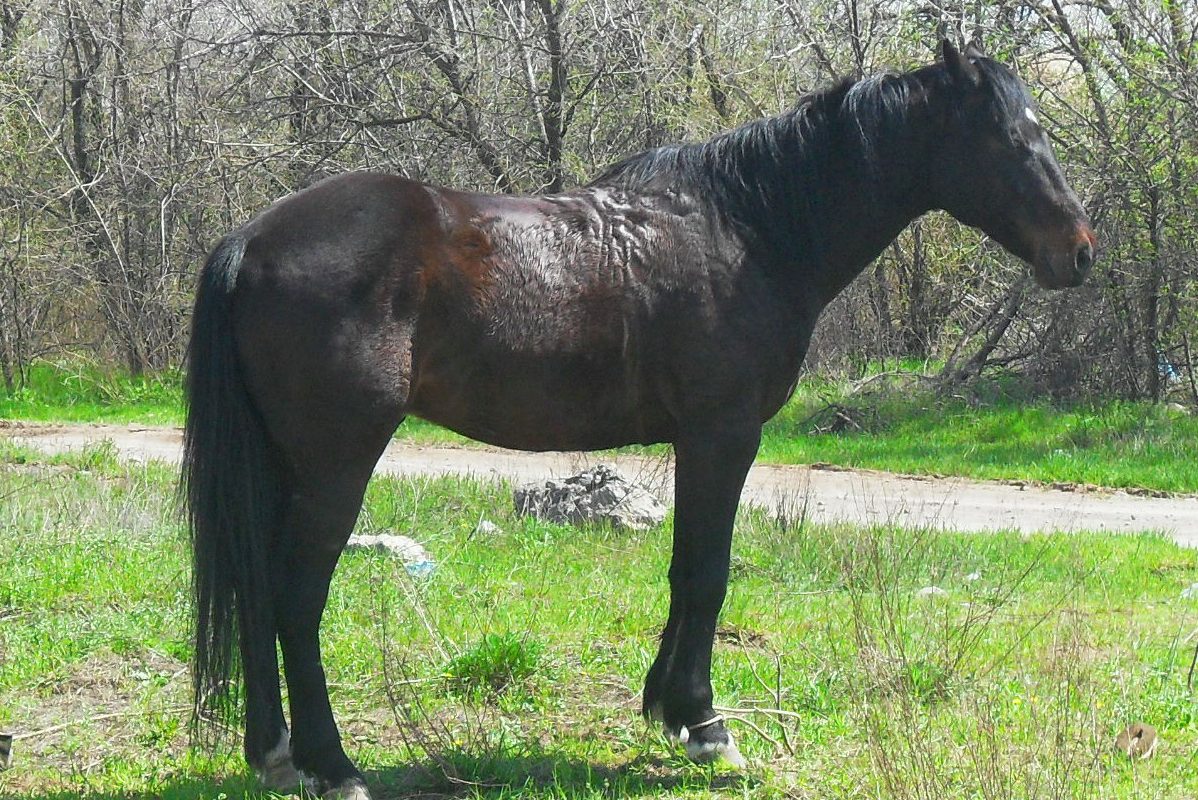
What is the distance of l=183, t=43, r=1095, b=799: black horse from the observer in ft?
13.3

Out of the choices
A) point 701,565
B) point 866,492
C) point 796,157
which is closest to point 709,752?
point 701,565

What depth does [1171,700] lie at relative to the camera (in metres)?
5.02

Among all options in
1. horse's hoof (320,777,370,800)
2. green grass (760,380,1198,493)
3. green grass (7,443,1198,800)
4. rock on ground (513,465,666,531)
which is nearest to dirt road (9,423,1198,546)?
green grass (760,380,1198,493)

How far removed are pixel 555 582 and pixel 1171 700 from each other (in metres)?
3.03

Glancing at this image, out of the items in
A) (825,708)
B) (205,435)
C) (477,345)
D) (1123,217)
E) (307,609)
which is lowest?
(825,708)

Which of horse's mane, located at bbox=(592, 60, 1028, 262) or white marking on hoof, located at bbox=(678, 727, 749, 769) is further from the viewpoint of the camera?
horse's mane, located at bbox=(592, 60, 1028, 262)

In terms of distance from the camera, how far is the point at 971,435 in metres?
13.4

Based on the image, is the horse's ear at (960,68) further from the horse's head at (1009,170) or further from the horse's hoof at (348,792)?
the horse's hoof at (348,792)

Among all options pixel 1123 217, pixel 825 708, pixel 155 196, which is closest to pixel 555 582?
pixel 825 708

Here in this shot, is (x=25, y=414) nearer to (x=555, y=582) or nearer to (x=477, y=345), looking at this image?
(x=555, y=582)

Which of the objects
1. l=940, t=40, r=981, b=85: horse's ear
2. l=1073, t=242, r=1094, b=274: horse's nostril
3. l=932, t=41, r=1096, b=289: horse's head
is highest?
l=940, t=40, r=981, b=85: horse's ear

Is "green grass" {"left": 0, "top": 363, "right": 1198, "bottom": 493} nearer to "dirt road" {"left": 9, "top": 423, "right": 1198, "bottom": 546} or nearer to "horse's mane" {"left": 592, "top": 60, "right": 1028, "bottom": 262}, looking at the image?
"dirt road" {"left": 9, "top": 423, "right": 1198, "bottom": 546}

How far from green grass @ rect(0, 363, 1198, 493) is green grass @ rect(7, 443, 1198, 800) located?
12.2 feet

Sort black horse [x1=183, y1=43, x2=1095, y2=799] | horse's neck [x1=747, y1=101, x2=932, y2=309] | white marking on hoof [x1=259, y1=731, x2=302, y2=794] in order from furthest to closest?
horse's neck [x1=747, y1=101, x2=932, y2=309] → white marking on hoof [x1=259, y1=731, x2=302, y2=794] → black horse [x1=183, y1=43, x2=1095, y2=799]
